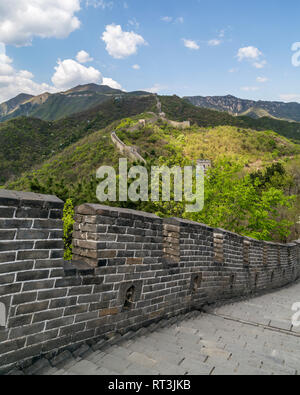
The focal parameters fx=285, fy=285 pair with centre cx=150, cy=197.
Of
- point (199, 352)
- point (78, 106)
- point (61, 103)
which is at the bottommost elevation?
point (199, 352)

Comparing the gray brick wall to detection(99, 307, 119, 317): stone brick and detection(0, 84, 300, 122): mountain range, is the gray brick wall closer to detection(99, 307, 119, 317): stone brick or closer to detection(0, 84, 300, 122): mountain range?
detection(99, 307, 119, 317): stone brick

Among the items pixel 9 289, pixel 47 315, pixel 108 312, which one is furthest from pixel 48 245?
pixel 108 312

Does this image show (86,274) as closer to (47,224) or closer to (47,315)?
(47,315)

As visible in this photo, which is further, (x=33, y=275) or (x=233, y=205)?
(x=233, y=205)

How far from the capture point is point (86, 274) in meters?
2.48

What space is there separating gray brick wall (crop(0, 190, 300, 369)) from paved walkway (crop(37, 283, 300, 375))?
22cm

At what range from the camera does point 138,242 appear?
3086 millimetres

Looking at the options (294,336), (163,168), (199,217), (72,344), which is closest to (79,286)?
(72,344)

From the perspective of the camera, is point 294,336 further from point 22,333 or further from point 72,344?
point 22,333

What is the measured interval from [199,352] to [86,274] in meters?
1.27

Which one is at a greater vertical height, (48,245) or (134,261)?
(48,245)
